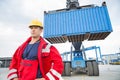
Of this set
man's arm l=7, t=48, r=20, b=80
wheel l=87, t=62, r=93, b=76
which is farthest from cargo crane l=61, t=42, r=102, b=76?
man's arm l=7, t=48, r=20, b=80

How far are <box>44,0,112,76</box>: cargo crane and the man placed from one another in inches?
344

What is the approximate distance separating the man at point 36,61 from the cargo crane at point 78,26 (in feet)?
28.7

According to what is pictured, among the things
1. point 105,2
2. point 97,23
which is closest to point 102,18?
point 97,23

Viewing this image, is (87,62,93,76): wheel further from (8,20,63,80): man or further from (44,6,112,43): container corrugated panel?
(8,20,63,80): man

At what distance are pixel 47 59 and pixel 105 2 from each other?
10514 mm

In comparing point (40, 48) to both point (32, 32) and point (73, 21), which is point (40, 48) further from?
point (73, 21)

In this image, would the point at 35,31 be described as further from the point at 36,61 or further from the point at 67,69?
the point at 67,69

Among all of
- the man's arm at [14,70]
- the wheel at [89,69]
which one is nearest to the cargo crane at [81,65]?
the wheel at [89,69]

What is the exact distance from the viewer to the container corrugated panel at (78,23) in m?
10.8

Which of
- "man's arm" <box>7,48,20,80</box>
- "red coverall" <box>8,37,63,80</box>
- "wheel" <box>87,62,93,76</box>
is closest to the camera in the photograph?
"red coverall" <box>8,37,63,80</box>

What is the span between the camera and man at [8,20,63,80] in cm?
202

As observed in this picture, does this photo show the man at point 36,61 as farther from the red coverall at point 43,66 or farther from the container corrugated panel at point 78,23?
the container corrugated panel at point 78,23

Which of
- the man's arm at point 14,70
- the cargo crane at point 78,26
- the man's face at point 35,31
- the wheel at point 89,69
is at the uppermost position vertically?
the cargo crane at point 78,26

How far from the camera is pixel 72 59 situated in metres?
12.3
